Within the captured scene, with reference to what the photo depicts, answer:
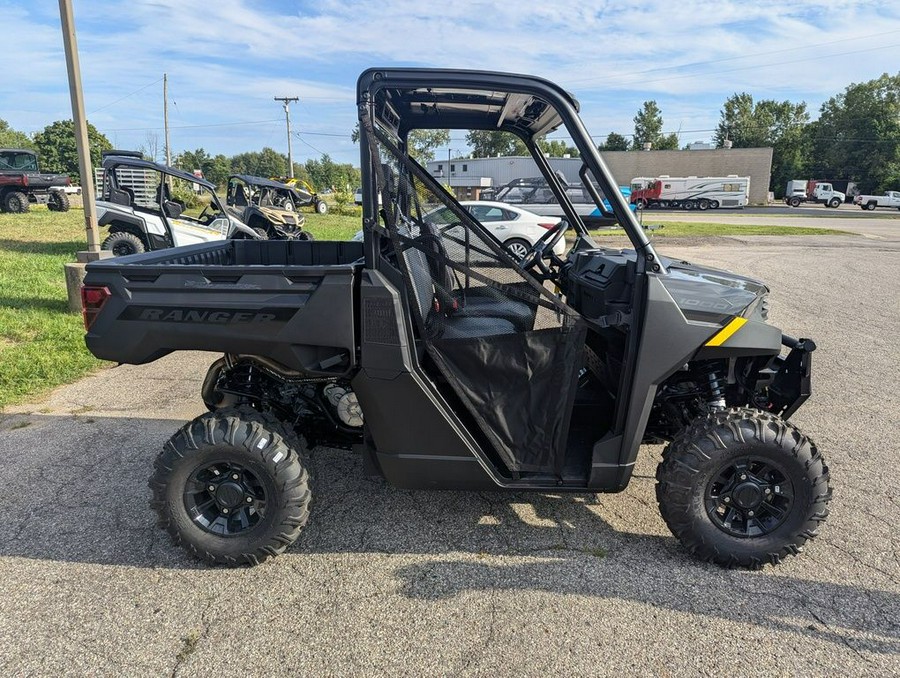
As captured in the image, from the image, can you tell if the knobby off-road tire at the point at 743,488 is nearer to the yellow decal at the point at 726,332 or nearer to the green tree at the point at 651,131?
the yellow decal at the point at 726,332

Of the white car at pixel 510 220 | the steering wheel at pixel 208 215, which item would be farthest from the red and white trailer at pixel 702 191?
the steering wheel at pixel 208 215

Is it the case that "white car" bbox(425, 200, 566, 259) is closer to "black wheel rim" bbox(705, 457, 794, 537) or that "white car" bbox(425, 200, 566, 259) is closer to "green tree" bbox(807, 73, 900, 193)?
"black wheel rim" bbox(705, 457, 794, 537)

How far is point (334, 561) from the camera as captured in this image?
2990mm

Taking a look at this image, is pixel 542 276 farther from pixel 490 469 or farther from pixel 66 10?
pixel 66 10

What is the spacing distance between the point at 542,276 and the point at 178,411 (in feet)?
10.1

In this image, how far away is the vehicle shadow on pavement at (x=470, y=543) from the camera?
8.83ft

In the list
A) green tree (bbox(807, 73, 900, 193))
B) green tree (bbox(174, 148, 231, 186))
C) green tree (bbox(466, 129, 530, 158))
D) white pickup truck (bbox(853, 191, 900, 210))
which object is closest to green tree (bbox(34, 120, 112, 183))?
green tree (bbox(174, 148, 231, 186))

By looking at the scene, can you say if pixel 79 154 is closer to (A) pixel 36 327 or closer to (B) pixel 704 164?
(A) pixel 36 327

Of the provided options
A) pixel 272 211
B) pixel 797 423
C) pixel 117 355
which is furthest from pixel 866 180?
pixel 117 355

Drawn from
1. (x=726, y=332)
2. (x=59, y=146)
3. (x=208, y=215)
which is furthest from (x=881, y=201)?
(x=59, y=146)

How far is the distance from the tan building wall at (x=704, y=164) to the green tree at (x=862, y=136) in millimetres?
11530

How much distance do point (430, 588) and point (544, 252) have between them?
2222mm

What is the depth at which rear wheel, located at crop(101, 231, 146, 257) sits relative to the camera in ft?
39.3

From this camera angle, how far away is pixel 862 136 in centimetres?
6556
